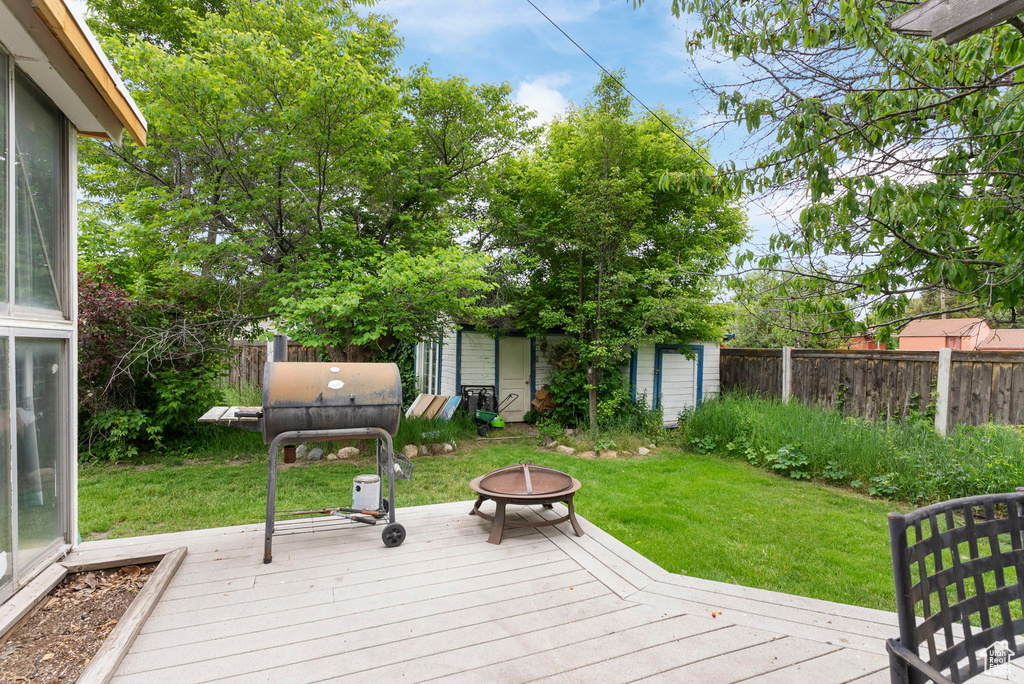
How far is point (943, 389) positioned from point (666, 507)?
12.3 feet

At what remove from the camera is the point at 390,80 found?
23.0 feet

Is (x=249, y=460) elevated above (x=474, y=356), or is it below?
below

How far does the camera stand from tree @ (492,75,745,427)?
766 cm

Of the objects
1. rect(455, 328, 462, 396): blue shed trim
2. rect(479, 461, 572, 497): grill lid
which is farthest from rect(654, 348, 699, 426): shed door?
rect(479, 461, 572, 497): grill lid

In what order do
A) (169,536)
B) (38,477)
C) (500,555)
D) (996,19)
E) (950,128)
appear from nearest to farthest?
(996,19), (950,128), (38,477), (500,555), (169,536)

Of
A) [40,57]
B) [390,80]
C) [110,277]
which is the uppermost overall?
[390,80]

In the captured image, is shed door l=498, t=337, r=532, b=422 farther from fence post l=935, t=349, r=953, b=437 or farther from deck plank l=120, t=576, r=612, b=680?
deck plank l=120, t=576, r=612, b=680

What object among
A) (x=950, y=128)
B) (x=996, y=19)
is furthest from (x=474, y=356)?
(x=996, y=19)

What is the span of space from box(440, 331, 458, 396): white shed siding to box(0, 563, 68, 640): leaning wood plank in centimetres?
676

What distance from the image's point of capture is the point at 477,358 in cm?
924

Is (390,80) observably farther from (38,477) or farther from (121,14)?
(121,14)

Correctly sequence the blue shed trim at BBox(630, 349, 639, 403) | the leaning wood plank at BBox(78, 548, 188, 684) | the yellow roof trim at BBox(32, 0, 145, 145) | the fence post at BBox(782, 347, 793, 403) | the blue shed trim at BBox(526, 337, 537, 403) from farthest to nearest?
the blue shed trim at BBox(526, 337, 537, 403) → the blue shed trim at BBox(630, 349, 639, 403) → the fence post at BBox(782, 347, 793, 403) → the yellow roof trim at BBox(32, 0, 145, 145) → the leaning wood plank at BBox(78, 548, 188, 684)

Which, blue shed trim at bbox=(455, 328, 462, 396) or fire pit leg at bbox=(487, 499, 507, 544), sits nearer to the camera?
fire pit leg at bbox=(487, 499, 507, 544)

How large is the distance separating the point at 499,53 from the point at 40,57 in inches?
222
